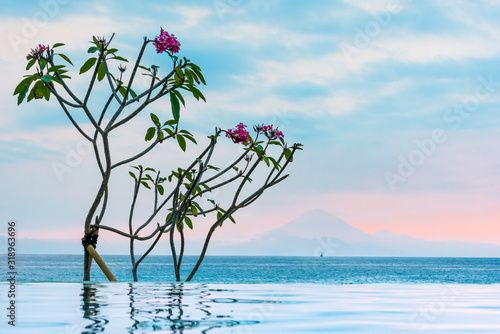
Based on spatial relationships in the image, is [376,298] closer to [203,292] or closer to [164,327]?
[203,292]

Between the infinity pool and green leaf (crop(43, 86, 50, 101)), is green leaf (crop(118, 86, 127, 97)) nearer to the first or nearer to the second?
green leaf (crop(43, 86, 50, 101))

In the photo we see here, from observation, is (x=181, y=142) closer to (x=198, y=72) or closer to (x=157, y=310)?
(x=198, y=72)

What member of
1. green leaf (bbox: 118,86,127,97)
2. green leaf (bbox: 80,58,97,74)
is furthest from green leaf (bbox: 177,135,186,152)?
green leaf (bbox: 80,58,97,74)

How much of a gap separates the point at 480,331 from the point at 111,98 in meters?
5.50

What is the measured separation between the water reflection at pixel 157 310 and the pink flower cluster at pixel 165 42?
2.86 m

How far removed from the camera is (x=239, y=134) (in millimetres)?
7852

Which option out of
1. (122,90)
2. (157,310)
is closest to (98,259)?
(122,90)

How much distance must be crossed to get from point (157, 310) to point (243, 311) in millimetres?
642

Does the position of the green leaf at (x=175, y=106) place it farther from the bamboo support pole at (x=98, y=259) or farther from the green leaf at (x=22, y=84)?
the bamboo support pole at (x=98, y=259)

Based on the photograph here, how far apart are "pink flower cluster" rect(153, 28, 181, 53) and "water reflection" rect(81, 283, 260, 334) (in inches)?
113

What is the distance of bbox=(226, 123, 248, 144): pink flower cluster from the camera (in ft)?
25.8

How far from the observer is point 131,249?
8922 millimetres

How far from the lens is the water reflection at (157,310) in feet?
11.4

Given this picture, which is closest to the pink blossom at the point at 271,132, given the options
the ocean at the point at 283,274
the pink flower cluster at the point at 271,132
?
the pink flower cluster at the point at 271,132
